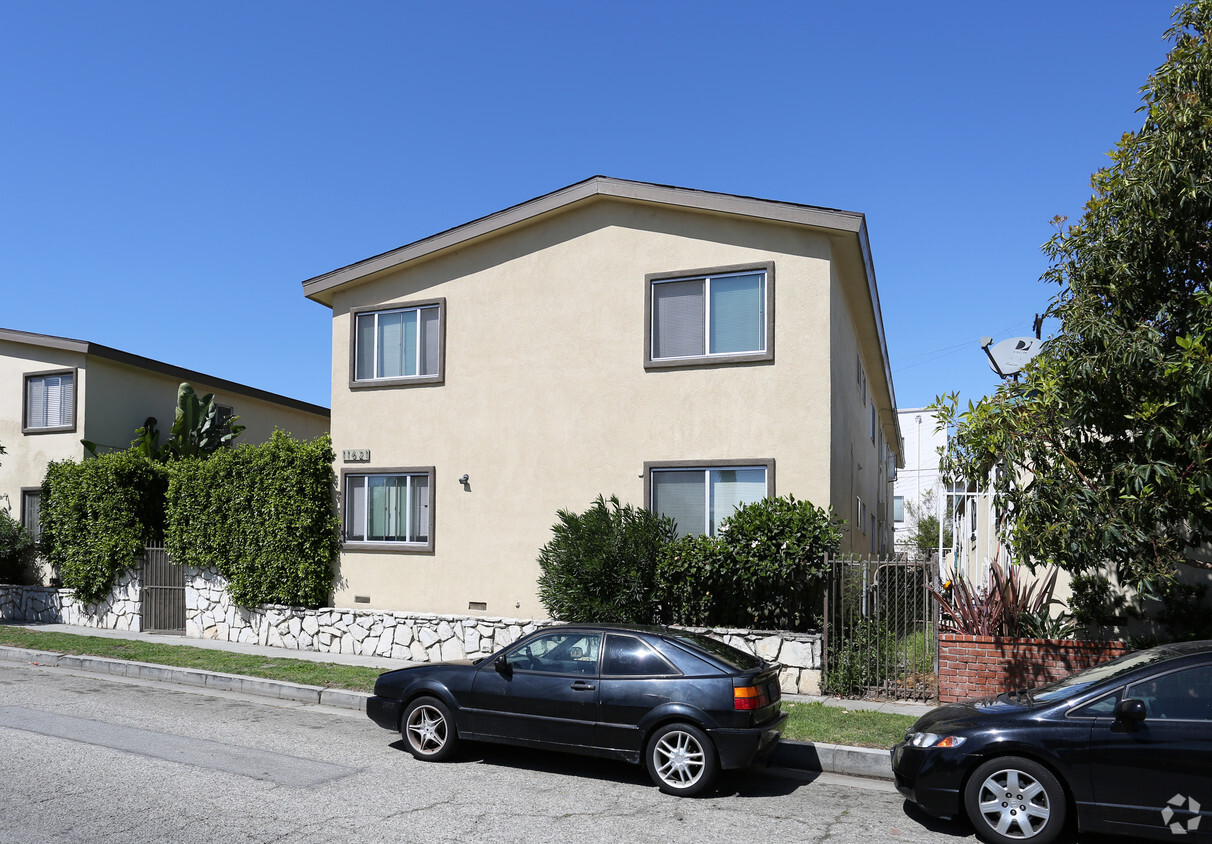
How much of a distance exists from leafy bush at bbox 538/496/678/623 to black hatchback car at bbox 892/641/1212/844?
6210 mm

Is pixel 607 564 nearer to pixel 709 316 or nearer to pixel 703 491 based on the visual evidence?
pixel 703 491

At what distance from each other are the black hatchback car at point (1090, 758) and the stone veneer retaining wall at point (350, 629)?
15.3ft

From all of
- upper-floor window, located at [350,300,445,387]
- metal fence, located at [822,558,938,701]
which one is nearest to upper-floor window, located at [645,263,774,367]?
metal fence, located at [822,558,938,701]

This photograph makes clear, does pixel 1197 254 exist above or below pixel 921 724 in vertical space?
above

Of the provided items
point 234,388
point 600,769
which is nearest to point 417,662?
point 600,769

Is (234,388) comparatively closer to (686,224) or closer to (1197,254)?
(686,224)

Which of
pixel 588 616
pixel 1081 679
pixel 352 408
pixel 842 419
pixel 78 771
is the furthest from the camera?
pixel 352 408

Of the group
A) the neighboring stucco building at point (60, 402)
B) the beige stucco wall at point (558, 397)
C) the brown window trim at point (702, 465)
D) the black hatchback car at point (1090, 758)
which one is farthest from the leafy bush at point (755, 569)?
the neighboring stucco building at point (60, 402)

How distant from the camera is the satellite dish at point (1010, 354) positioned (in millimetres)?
13758

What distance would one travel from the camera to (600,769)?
868cm

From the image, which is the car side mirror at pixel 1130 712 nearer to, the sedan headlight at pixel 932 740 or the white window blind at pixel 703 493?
the sedan headlight at pixel 932 740

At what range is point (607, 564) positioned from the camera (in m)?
13.1

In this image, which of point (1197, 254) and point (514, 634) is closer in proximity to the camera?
point (1197, 254)

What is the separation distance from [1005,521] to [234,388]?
21.3 meters
